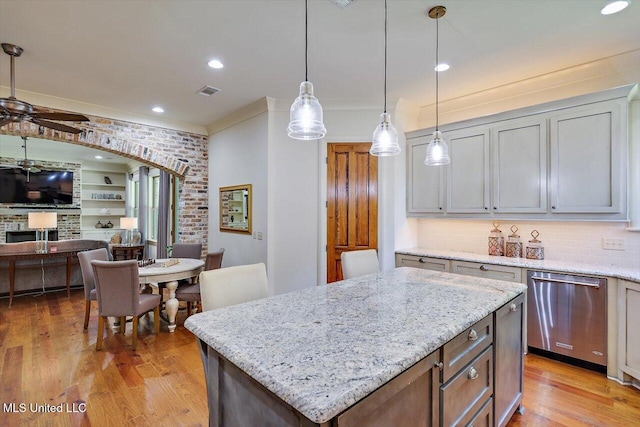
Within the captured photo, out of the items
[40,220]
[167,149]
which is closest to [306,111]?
[167,149]

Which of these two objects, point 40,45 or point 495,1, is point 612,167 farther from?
point 40,45

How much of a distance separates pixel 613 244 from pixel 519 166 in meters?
1.13

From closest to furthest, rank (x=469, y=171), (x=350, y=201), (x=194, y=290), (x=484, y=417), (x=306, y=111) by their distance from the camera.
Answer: (x=484, y=417) < (x=306, y=111) < (x=469, y=171) < (x=194, y=290) < (x=350, y=201)

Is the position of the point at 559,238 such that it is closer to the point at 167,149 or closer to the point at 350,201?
the point at 350,201

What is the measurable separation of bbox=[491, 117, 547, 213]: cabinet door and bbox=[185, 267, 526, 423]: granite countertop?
5.27 feet

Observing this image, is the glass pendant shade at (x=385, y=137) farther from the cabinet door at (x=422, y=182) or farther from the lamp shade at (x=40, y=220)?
the lamp shade at (x=40, y=220)

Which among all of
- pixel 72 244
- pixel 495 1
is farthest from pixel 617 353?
pixel 72 244

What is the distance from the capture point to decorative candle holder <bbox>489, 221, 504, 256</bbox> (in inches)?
146

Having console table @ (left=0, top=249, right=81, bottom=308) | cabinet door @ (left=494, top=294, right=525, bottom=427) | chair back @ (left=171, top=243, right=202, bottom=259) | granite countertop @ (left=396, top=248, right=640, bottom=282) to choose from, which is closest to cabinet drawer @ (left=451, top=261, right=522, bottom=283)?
granite countertop @ (left=396, top=248, right=640, bottom=282)

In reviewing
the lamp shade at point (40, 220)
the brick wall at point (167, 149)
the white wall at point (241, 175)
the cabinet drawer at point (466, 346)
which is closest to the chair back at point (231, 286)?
the cabinet drawer at point (466, 346)

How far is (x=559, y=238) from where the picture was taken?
133 inches

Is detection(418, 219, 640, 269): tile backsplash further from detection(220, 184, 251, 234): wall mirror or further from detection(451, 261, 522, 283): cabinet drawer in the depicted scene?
detection(220, 184, 251, 234): wall mirror

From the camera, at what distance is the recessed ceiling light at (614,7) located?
7.24 ft

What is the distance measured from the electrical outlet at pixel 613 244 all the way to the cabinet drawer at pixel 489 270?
34.7 inches
